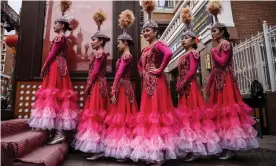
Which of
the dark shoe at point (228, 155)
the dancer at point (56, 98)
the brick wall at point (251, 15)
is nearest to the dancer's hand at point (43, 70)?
the dancer at point (56, 98)

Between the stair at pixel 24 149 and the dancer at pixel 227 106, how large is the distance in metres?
2.44

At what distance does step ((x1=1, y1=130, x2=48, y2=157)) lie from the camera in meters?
2.25

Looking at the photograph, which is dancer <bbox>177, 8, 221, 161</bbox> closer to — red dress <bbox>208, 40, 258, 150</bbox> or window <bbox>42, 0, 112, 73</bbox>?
red dress <bbox>208, 40, 258, 150</bbox>

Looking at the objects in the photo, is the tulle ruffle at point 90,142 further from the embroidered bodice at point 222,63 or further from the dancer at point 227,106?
the embroidered bodice at point 222,63

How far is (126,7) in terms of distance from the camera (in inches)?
195

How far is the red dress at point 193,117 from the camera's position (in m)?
3.11

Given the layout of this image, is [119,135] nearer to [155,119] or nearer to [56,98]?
[155,119]

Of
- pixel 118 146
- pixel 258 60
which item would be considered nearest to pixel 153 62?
pixel 118 146

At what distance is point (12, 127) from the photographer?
2.89 metres

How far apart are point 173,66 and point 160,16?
5.99 m

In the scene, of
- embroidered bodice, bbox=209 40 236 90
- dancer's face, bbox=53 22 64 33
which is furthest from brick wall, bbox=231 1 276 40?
dancer's face, bbox=53 22 64 33

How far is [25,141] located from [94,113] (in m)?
1.03

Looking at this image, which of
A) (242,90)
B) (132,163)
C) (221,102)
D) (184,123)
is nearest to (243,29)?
(242,90)

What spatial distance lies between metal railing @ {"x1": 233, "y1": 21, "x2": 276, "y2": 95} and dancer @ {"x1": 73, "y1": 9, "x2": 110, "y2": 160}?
15.5 feet
